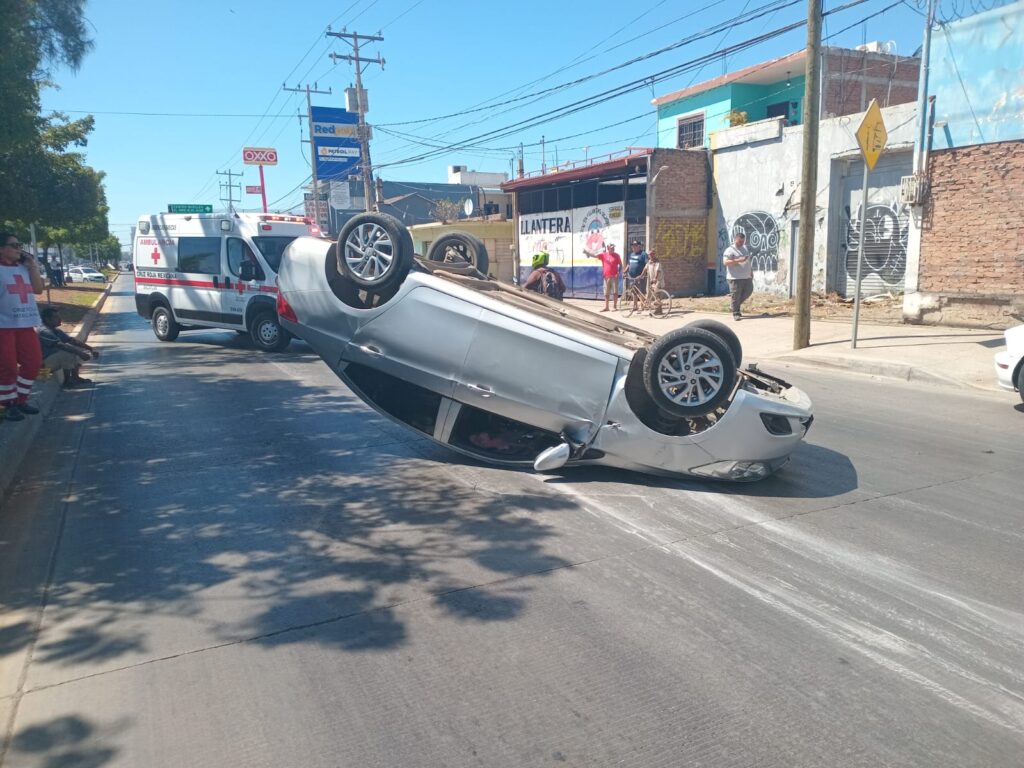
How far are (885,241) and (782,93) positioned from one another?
49.9 feet

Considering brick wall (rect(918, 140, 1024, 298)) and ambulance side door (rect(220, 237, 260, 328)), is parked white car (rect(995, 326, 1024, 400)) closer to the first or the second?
brick wall (rect(918, 140, 1024, 298))

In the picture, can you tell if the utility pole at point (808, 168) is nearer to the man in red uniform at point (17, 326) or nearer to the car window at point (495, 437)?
the car window at point (495, 437)

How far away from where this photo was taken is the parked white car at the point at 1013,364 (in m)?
8.00

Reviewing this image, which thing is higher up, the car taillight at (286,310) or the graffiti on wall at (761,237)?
the graffiti on wall at (761,237)

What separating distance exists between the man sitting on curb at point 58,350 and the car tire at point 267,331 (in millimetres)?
3739

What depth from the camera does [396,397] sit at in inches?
253

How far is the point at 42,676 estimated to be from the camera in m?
3.32

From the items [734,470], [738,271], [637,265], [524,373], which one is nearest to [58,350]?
[524,373]

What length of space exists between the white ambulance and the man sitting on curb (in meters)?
3.73

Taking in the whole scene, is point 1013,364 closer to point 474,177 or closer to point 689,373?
point 689,373

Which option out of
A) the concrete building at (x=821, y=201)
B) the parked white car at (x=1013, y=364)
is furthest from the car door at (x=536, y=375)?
the concrete building at (x=821, y=201)

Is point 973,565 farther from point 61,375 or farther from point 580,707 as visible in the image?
point 61,375

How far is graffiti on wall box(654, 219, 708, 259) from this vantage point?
72.5 ft

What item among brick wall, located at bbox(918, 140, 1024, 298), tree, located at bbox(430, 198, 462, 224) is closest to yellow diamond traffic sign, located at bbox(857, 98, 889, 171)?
brick wall, located at bbox(918, 140, 1024, 298)
